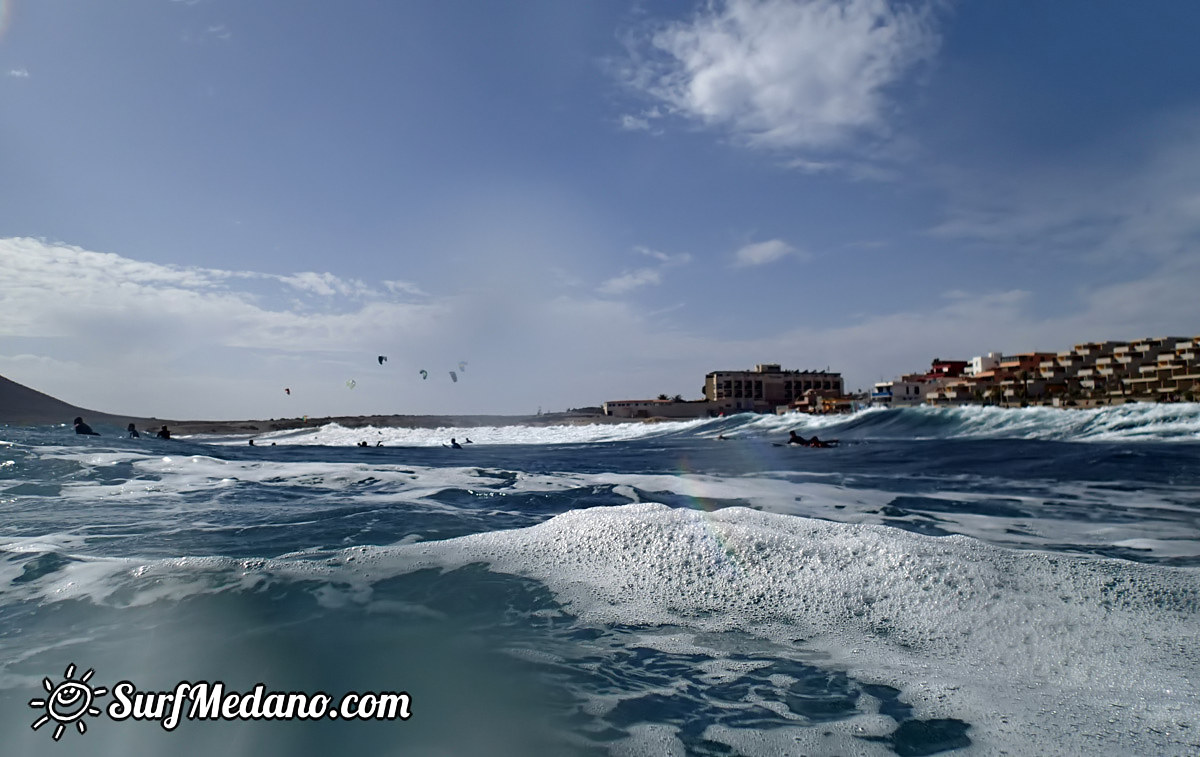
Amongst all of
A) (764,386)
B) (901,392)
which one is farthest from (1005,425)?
(764,386)

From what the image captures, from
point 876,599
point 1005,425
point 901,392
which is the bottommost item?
point 876,599

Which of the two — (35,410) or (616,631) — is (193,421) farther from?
(616,631)

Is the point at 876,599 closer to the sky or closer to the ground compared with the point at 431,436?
closer to the sky

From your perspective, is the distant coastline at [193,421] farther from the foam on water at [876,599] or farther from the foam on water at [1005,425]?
the foam on water at [876,599]

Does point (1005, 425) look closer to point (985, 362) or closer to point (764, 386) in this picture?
point (985, 362)

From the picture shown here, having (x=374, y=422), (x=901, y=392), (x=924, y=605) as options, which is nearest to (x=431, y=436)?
(x=374, y=422)

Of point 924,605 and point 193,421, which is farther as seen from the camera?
point 193,421

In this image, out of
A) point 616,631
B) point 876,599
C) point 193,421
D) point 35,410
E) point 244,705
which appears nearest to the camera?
point 244,705

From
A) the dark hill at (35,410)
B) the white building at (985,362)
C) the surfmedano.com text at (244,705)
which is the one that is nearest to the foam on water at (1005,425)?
the surfmedano.com text at (244,705)

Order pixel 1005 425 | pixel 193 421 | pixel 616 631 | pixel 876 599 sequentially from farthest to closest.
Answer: pixel 193 421 < pixel 1005 425 < pixel 876 599 < pixel 616 631

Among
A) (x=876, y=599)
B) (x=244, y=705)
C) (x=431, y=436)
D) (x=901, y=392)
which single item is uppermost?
(x=901, y=392)

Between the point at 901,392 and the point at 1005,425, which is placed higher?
the point at 901,392

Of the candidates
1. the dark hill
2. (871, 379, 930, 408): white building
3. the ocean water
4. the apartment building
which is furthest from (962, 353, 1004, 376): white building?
the dark hill

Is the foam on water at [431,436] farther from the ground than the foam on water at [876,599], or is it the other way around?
the foam on water at [876,599]
